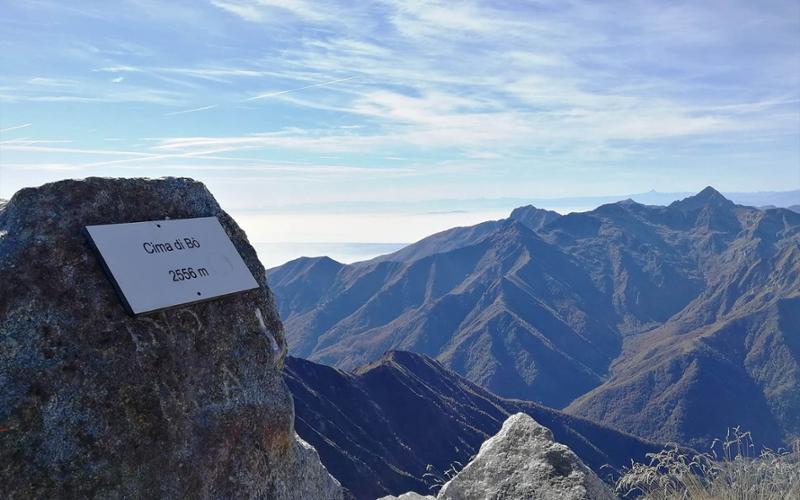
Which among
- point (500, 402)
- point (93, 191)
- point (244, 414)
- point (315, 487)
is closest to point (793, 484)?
point (315, 487)

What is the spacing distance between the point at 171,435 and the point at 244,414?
0.78 meters

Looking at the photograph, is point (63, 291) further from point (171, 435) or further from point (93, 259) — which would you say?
point (171, 435)

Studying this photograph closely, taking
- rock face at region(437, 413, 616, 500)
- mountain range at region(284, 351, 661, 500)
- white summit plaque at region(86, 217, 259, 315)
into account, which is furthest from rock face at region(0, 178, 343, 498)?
mountain range at region(284, 351, 661, 500)

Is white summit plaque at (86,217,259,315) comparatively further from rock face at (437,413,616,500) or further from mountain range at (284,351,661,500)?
mountain range at (284,351,661,500)

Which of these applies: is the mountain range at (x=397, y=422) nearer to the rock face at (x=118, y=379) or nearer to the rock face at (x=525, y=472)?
the rock face at (x=525, y=472)

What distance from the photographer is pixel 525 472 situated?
7328mm

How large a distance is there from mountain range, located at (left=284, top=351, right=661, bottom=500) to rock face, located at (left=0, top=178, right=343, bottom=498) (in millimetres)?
52535

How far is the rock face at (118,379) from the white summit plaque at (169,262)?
0.15 m

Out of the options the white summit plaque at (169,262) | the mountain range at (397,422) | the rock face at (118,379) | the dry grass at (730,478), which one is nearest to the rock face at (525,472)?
the dry grass at (730,478)

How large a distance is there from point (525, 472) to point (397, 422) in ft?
314

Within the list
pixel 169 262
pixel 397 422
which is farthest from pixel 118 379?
pixel 397 422

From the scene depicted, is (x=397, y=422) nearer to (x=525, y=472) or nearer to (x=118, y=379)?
(x=525, y=472)

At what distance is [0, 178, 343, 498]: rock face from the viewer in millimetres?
4777

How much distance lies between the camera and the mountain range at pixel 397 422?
222ft
